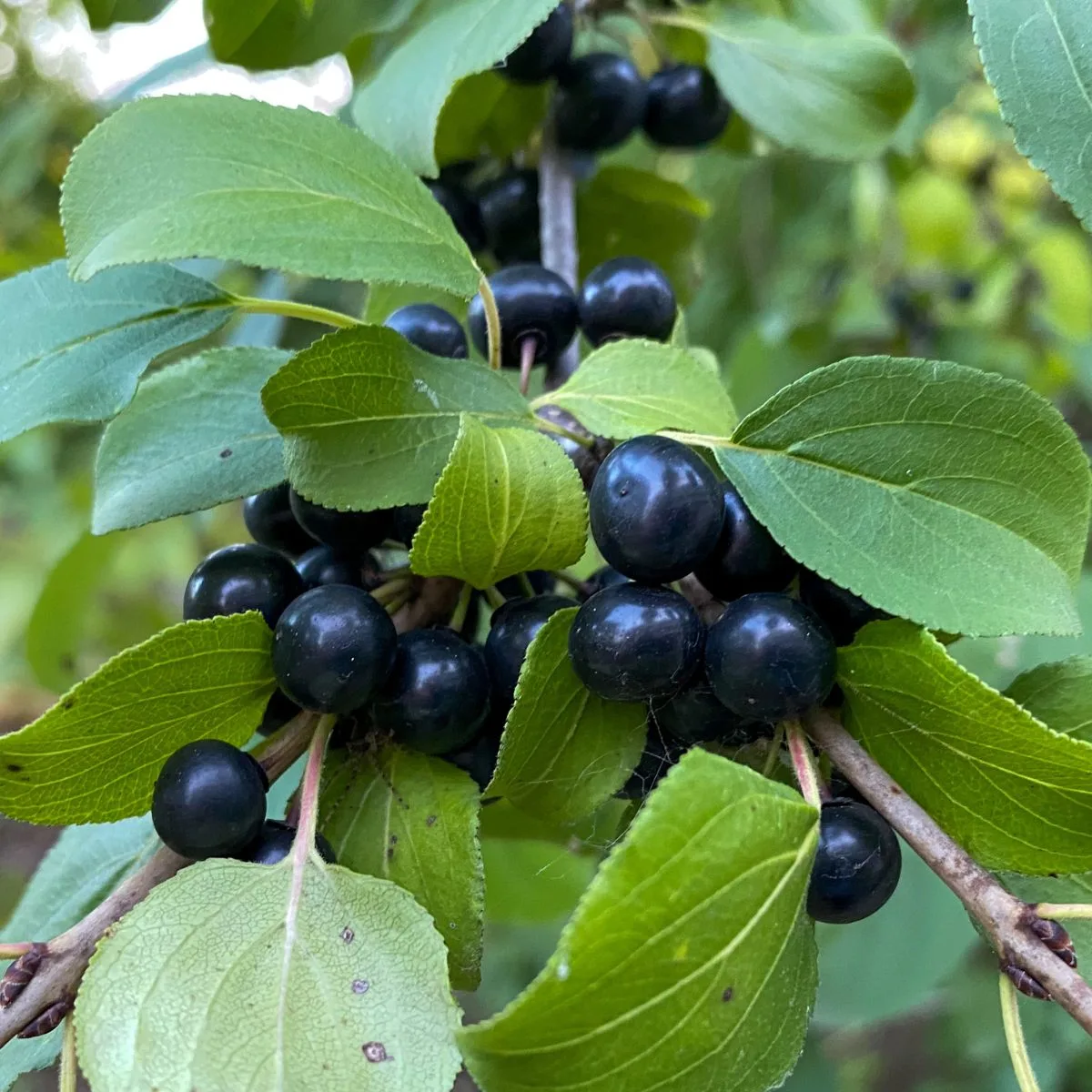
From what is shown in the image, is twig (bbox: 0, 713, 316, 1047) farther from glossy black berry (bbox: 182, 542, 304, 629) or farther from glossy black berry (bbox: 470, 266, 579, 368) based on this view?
glossy black berry (bbox: 470, 266, 579, 368)

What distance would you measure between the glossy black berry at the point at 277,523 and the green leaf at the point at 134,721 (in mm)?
140

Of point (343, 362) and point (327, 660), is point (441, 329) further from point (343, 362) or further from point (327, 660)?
point (327, 660)

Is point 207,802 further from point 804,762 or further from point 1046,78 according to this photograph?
point 1046,78

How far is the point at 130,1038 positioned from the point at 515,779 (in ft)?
0.69

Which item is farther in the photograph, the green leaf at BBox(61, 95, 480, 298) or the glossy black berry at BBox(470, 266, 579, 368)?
the glossy black berry at BBox(470, 266, 579, 368)

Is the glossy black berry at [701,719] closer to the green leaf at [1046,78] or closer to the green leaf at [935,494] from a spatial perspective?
the green leaf at [935,494]

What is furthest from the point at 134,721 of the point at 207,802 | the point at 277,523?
the point at 277,523

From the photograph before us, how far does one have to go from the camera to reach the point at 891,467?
54cm

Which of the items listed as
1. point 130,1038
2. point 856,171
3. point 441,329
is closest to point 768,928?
point 130,1038

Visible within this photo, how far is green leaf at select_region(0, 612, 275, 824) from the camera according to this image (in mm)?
510

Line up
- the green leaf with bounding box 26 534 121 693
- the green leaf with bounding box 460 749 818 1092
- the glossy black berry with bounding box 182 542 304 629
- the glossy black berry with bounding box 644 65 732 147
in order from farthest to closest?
the green leaf with bounding box 26 534 121 693
the glossy black berry with bounding box 644 65 732 147
the glossy black berry with bounding box 182 542 304 629
the green leaf with bounding box 460 749 818 1092

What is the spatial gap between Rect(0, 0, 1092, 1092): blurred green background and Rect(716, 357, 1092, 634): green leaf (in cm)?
40

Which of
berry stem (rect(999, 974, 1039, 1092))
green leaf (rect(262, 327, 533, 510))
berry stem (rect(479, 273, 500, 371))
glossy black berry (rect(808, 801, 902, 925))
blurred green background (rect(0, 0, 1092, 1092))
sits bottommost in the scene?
blurred green background (rect(0, 0, 1092, 1092))

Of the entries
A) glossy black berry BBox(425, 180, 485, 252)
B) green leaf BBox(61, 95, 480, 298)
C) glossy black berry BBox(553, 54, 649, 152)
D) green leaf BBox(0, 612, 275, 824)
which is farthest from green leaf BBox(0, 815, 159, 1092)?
glossy black berry BBox(553, 54, 649, 152)
